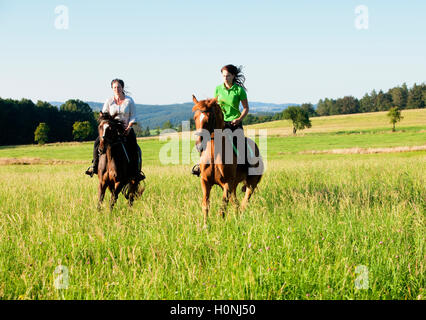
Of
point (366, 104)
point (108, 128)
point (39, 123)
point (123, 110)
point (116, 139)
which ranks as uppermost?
point (366, 104)

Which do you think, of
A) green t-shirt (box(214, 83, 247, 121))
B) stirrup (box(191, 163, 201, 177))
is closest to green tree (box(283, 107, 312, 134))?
green t-shirt (box(214, 83, 247, 121))

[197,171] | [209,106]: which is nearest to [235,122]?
[209,106]

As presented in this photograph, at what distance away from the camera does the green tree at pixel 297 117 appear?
88.9 metres

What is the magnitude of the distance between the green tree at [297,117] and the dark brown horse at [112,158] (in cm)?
8336

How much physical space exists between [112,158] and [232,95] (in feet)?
9.94

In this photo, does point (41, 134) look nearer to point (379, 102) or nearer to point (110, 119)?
point (110, 119)

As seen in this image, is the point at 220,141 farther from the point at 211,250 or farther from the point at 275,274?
the point at 275,274

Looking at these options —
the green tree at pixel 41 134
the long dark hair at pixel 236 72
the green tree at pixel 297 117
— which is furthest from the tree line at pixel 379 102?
the long dark hair at pixel 236 72

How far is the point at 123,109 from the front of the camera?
7.62 m

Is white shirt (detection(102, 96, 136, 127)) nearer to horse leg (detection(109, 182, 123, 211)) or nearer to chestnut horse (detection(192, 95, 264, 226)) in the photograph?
horse leg (detection(109, 182, 123, 211))

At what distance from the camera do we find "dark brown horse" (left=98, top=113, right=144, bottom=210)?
694 centimetres

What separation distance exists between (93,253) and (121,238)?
1.81ft
